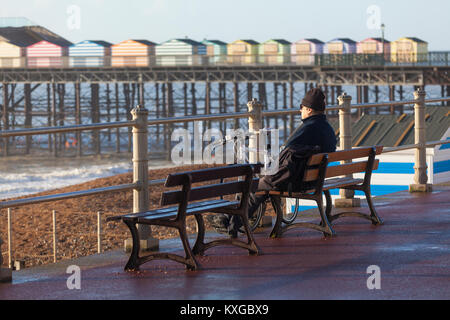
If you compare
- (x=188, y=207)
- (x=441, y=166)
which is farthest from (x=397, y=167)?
(x=188, y=207)

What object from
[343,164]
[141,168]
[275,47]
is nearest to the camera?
[141,168]

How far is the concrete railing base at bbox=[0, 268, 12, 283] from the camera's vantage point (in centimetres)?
655

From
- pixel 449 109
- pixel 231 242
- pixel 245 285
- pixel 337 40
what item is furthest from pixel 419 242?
pixel 337 40

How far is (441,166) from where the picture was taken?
23.4 m

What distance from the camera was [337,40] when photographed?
80500mm

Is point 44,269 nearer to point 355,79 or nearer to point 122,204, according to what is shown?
point 122,204

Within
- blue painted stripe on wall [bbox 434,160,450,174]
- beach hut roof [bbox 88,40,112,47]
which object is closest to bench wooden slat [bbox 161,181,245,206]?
blue painted stripe on wall [bbox 434,160,450,174]

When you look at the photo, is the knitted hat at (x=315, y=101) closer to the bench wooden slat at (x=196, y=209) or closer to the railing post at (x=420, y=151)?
the bench wooden slat at (x=196, y=209)

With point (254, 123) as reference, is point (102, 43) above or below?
above

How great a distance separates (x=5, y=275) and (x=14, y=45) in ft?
263

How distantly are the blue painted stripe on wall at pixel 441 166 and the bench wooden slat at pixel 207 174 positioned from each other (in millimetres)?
16674

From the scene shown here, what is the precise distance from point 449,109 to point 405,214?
1728 cm

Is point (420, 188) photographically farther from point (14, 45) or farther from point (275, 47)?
point (14, 45)

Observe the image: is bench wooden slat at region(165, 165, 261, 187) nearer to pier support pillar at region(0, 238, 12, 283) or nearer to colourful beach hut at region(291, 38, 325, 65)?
pier support pillar at region(0, 238, 12, 283)
